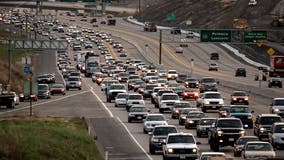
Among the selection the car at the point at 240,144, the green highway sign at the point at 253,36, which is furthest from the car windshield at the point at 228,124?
the green highway sign at the point at 253,36

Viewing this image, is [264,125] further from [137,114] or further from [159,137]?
[137,114]

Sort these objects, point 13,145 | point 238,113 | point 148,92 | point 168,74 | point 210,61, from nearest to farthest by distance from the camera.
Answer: point 13,145 < point 238,113 < point 148,92 < point 168,74 < point 210,61

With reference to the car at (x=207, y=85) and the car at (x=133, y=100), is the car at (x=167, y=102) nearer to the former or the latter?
the car at (x=133, y=100)

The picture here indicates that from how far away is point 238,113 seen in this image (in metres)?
59.9

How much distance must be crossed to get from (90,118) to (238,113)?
1508 cm

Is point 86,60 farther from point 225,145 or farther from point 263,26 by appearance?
point 225,145

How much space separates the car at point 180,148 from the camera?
138 feet

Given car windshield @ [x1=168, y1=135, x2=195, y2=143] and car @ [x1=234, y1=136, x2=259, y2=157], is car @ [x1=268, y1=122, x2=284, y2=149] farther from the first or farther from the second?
car windshield @ [x1=168, y1=135, x2=195, y2=143]

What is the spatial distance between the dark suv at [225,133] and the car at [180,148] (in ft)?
17.8

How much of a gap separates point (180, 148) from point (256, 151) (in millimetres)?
3338

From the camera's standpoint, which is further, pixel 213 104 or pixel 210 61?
pixel 210 61

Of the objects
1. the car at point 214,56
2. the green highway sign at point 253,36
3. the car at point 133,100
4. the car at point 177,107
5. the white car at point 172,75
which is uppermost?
the green highway sign at point 253,36

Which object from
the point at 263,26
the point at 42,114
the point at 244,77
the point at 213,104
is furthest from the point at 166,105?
the point at 263,26

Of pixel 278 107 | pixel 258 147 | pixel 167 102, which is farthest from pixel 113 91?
pixel 258 147
